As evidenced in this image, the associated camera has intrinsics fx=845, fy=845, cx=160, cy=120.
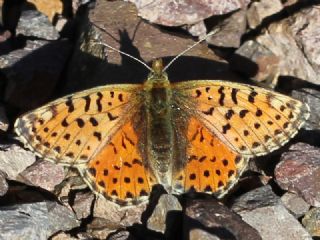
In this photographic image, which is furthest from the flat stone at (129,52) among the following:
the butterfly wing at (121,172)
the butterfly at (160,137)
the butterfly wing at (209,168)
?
the butterfly wing at (209,168)

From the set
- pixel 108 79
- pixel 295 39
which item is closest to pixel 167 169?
pixel 108 79

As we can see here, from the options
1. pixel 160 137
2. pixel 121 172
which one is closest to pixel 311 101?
pixel 160 137

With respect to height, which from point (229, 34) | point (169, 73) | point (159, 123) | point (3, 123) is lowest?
point (3, 123)

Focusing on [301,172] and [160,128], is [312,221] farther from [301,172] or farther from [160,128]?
[160,128]

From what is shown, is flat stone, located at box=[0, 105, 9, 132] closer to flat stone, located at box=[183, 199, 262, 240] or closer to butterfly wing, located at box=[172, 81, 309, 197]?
butterfly wing, located at box=[172, 81, 309, 197]

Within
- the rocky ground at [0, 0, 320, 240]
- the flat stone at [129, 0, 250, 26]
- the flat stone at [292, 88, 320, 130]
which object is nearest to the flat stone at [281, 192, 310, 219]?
the rocky ground at [0, 0, 320, 240]

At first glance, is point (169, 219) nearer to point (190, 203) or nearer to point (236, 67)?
point (190, 203)
